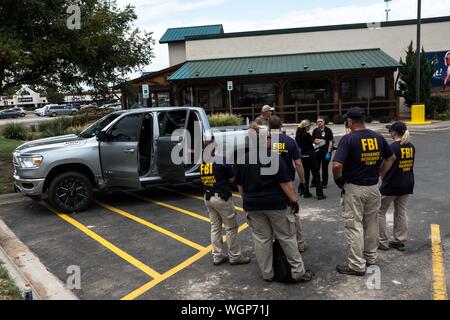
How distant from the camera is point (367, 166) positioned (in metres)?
5.09

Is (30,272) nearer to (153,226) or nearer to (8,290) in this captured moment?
(8,290)

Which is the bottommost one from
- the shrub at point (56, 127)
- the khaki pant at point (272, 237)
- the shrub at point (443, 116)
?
the khaki pant at point (272, 237)

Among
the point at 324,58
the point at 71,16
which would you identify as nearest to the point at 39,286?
the point at 71,16

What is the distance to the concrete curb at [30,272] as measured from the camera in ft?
16.3

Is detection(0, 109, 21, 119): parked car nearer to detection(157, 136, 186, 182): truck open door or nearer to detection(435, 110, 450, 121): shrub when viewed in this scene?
detection(435, 110, 450, 121): shrub

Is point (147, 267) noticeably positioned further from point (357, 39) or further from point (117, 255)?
point (357, 39)

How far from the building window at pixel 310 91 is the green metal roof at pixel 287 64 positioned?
5.12 ft

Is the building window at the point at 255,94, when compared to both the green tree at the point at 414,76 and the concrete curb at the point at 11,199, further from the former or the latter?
the concrete curb at the point at 11,199

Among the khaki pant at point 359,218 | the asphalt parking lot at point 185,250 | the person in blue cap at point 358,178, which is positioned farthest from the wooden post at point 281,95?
the khaki pant at point 359,218

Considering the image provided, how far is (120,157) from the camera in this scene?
8.56 meters

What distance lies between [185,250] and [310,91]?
24.0m

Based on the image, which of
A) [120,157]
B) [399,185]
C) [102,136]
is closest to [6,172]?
[102,136]

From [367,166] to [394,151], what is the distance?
0.87 meters

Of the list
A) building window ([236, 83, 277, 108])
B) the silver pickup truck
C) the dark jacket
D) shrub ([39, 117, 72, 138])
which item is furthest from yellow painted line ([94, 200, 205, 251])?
building window ([236, 83, 277, 108])
